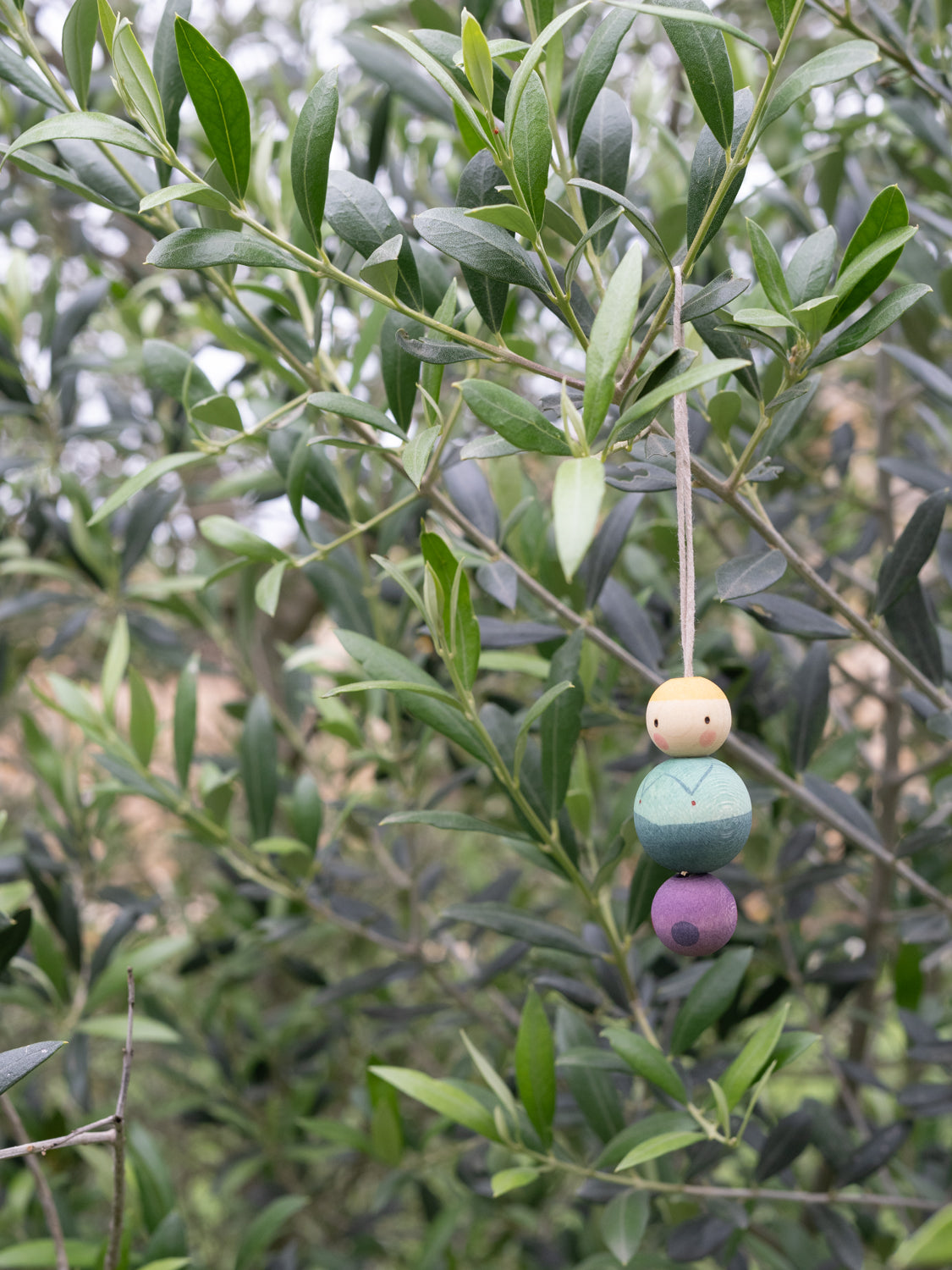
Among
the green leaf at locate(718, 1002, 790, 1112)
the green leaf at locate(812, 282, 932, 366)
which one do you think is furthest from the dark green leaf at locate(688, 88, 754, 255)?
the green leaf at locate(718, 1002, 790, 1112)

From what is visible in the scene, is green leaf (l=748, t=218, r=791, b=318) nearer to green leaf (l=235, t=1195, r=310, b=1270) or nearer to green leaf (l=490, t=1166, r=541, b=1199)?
green leaf (l=490, t=1166, r=541, b=1199)

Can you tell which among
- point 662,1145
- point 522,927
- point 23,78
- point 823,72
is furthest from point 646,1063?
point 23,78

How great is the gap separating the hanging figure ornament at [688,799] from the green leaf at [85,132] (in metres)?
0.37

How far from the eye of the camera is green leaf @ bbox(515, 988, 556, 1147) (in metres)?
0.86

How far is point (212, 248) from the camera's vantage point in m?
0.62

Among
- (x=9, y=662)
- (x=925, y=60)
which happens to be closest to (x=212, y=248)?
(x=925, y=60)

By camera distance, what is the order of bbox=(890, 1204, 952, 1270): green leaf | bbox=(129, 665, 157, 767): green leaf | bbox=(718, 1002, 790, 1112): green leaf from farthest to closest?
bbox=(129, 665, 157, 767): green leaf < bbox=(718, 1002, 790, 1112): green leaf < bbox=(890, 1204, 952, 1270): green leaf

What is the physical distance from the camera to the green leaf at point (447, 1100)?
0.86m

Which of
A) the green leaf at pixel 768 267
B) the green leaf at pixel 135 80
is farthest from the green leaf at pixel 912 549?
the green leaf at pixel 135 80

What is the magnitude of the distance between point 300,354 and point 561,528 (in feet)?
1.91

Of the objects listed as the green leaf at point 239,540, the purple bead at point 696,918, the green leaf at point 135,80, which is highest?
the green leaf at point 135,80

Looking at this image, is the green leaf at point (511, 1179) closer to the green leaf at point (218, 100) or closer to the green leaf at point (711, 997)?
the green leaf at point (711, 997)

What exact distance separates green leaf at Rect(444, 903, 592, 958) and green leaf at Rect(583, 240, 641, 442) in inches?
22.9

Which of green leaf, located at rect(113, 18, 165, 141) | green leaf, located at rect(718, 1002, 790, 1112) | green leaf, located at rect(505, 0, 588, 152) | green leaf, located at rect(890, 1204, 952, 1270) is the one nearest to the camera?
green leaf, located at rect(890, 1204, 952, 1270)
